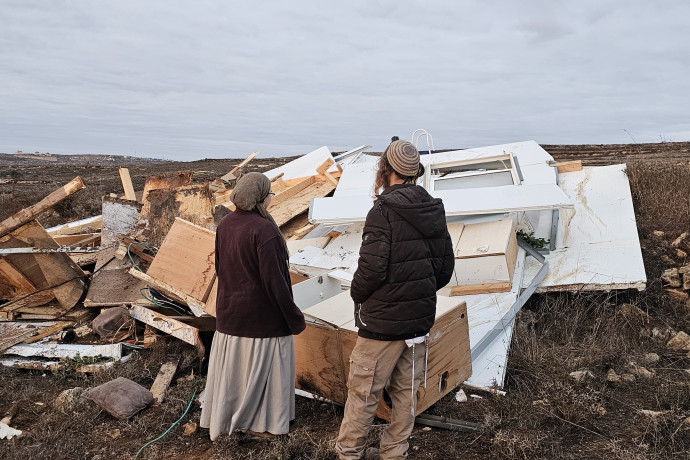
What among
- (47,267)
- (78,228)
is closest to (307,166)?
(78,228)

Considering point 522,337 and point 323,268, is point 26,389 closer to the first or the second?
point 323,268

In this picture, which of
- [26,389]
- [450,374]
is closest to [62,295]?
[26,389]

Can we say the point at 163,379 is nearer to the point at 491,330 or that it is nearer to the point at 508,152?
the point at 491,330

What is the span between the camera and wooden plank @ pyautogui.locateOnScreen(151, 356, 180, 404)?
13.8 ft

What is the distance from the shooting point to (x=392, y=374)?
283 cm

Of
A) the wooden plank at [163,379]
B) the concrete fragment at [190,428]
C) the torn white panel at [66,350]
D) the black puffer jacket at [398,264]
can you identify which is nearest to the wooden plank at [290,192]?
the torn white panel at [66,350]

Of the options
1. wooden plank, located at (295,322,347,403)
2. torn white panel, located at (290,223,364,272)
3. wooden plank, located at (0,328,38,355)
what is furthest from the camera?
torn white panel, located at (290,223,364,272)

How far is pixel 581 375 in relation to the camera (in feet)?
13.3

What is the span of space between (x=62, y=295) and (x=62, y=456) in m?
2.90

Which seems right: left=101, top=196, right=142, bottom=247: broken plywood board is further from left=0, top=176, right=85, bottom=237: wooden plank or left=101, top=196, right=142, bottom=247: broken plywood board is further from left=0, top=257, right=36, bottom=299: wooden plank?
left=0, top=176, right=85, bottom=237: wooden plank

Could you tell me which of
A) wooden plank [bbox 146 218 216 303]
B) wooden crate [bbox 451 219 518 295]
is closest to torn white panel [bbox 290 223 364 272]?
wooden crate [bbox 451 219 518 295]

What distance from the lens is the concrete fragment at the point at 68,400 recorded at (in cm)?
397

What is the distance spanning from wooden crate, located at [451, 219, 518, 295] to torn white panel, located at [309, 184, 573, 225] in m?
0.34

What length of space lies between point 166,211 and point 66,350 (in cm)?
199
